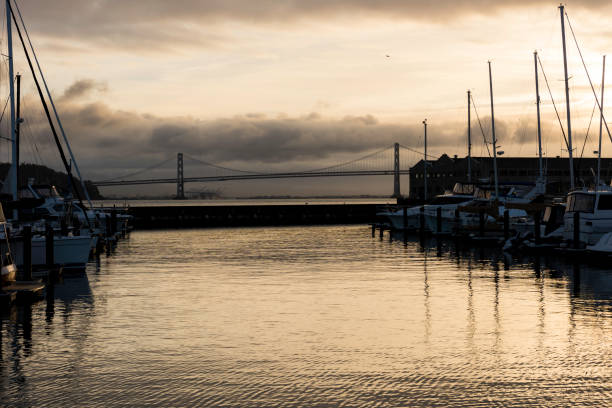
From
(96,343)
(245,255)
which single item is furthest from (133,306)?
(245,255)

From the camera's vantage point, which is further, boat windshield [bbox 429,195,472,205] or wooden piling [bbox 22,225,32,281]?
boat windshield [bbox 429,195,472,205]

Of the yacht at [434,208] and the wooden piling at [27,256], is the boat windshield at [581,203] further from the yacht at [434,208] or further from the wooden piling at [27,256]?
the wooden piling at [27,256]

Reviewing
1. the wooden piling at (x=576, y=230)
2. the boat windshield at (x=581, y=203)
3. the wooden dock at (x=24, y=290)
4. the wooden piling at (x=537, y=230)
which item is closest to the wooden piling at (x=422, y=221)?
the wooden piling at (x=537, y=230)

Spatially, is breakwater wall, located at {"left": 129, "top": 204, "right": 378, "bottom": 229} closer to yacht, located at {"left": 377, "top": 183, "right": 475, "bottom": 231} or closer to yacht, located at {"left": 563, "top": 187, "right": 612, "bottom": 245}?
yacht, located at {"left": 377, "top": 183, "right": 475, "bottom": 231}

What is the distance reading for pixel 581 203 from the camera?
36.8 meters

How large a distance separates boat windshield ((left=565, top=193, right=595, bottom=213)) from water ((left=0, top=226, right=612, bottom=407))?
5386mm

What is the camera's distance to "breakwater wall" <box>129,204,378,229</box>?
85.8 metres

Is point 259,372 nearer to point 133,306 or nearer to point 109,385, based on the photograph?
point 109,385

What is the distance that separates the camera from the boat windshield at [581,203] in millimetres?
36066

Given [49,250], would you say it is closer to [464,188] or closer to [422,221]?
[422,221]

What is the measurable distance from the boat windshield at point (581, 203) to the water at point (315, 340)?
5.39 meters

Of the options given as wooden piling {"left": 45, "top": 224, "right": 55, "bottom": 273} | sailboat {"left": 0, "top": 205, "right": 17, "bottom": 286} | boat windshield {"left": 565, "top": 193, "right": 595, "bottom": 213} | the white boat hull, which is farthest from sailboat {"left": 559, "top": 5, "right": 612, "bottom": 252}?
sailboat {"left": 0, "top": 205, "right": 17, "bottom": 286}

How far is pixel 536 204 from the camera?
163 ft

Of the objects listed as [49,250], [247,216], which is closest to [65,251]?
[49,250]
